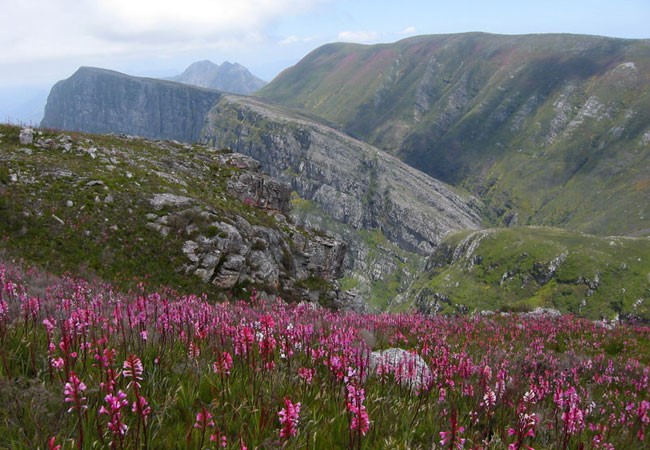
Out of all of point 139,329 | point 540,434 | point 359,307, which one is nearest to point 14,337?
point 139,329

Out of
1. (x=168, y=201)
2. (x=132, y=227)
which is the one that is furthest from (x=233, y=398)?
(x=168, y=201)

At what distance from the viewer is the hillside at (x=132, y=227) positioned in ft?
66.2

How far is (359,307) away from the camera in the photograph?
35.9 meters

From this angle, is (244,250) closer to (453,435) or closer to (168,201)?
→ (168,201)

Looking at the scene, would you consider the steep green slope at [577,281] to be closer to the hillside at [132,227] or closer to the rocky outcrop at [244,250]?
the rocky outcrop at [244,250]

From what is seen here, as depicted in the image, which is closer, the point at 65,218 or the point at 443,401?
the point at 443,401

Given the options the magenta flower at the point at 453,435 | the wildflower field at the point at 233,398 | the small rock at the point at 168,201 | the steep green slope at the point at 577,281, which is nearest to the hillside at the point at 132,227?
the small rock at the point at 168,201

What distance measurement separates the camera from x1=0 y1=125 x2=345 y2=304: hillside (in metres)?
20.2

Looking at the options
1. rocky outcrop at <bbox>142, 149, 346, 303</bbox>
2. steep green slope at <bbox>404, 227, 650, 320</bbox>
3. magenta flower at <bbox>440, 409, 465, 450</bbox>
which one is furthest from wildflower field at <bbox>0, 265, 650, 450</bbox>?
steep green slope at <bbox>404, 227, 650, 320</bbox>

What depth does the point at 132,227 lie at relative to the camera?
23406mm

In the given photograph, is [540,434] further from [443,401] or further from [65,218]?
[65,218]

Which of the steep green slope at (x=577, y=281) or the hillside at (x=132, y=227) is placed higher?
the hillside at (x=132, y=227)

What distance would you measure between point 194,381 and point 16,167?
26905 millimetres

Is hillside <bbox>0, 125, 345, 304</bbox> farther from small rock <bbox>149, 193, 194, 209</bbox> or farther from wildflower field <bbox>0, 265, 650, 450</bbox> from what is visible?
wildflower field <bbox>0, 265, 650, 450</bbox>
